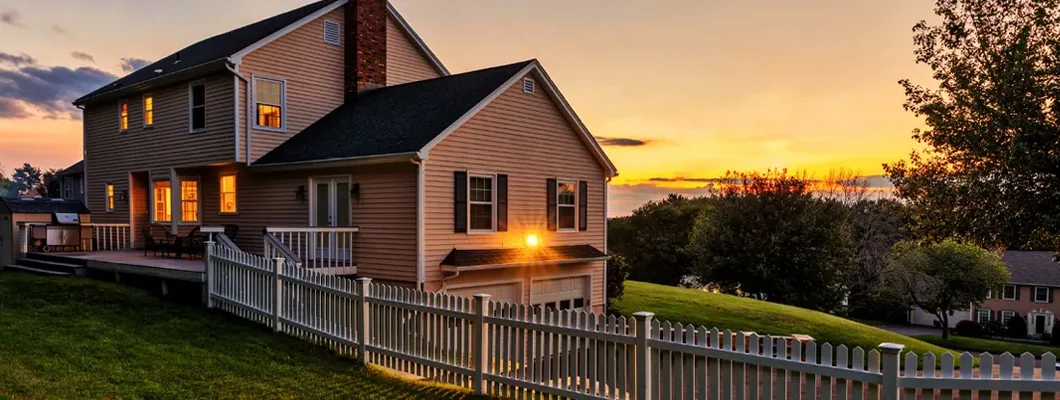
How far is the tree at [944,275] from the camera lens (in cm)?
3762

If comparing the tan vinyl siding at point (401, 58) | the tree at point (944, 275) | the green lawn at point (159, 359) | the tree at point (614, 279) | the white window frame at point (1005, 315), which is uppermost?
the tan vinyl siding at point (401, 58)

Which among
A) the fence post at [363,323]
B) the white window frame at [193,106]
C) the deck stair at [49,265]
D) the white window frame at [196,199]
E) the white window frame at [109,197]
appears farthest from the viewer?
the white window frame at [109,197]

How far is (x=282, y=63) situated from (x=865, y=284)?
1586 inches

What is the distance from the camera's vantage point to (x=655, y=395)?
6.46 metres

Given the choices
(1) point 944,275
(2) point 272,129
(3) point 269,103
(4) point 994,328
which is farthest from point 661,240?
(3) point 269,103

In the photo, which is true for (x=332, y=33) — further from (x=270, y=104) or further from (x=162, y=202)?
(x=162, y=202)

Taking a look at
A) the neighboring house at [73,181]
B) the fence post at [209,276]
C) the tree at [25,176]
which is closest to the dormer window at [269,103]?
the fence post at [209,276]

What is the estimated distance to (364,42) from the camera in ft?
61.4

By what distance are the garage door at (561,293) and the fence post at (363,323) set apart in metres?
7.24

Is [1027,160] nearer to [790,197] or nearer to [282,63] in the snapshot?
[282,63]

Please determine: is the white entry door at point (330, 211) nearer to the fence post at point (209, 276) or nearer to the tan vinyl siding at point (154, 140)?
the fence post at point (209, 276)

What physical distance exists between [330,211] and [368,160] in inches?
90.1

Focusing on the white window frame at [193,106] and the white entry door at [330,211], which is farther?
the white window frame at [193,106]

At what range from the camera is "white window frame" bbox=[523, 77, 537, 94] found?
51.5 ft
